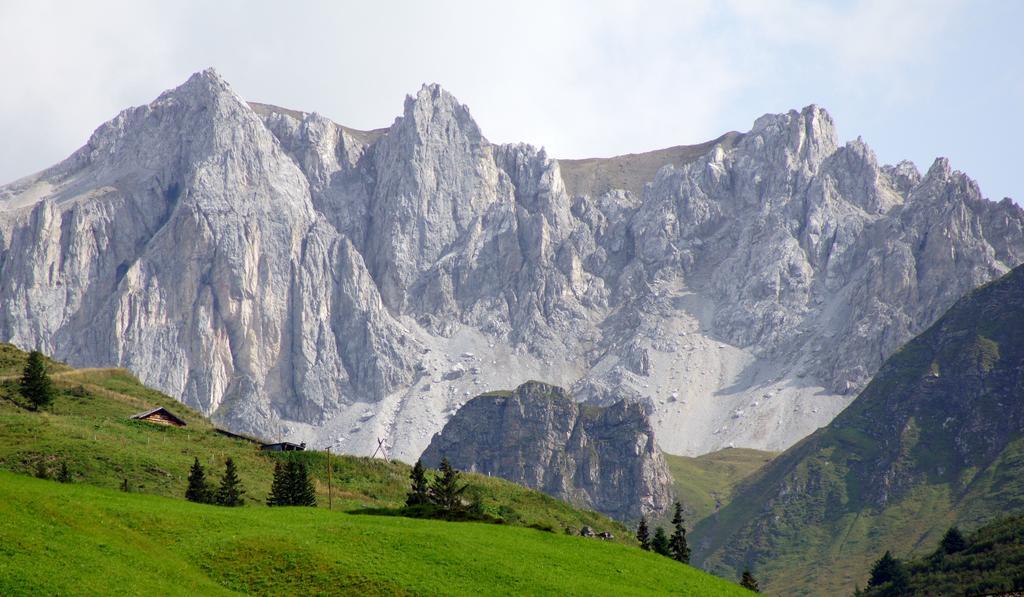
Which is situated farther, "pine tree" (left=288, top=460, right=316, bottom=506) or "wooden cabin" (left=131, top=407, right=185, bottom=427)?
"wooden cabin" (left=131, top=407, right=185, bottom=427)

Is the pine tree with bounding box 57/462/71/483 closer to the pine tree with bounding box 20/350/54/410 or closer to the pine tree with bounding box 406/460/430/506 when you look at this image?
the pine tree with bounding box 20/350/54/410

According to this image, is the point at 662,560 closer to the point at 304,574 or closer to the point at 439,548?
the point at 439,548

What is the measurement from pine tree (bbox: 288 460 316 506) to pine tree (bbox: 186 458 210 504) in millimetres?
7186

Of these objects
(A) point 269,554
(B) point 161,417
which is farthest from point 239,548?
(B) point 161,417

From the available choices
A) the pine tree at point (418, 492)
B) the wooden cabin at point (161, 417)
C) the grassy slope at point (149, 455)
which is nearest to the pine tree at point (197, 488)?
the grassy slope at point (149, 455)

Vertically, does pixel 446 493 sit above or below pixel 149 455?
below

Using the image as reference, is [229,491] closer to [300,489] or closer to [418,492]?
[300,489]

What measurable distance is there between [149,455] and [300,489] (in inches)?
607

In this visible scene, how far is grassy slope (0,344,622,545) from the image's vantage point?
322 feet

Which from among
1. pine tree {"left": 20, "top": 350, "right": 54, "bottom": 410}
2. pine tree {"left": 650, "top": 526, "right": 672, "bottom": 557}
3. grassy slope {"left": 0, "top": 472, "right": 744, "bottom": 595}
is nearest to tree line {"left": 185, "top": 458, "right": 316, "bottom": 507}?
grassy slope {"left": 0, "top": 472, "right": 744, "bottom": 595}

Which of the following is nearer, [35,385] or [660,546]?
[35,385]

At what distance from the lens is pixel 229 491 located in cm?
9806

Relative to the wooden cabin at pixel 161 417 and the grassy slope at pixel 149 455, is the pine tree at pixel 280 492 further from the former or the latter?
the wooden cabin at pixel 161 417

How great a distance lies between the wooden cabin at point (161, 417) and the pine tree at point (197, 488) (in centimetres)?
3231
